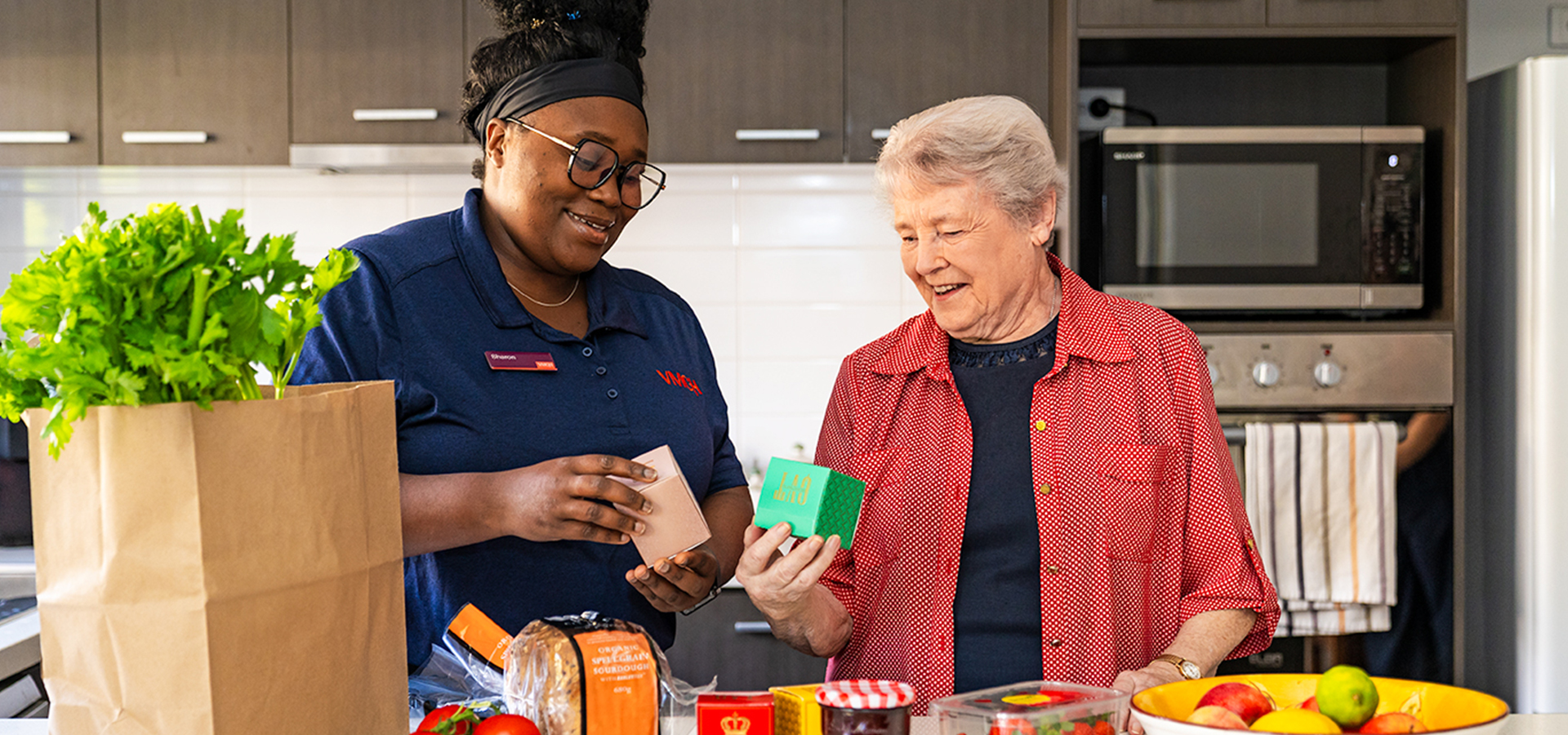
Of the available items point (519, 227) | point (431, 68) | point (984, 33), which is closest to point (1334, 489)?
point (984, 33)

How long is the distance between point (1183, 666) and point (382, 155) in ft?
6.42

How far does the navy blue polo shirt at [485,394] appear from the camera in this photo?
3.72 ft

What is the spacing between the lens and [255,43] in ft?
8.07

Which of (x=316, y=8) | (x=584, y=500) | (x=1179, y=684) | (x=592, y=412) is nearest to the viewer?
(x=1179, y=684)

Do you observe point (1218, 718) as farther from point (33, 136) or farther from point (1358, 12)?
point (33, 136)

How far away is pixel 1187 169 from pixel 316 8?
1.89 m

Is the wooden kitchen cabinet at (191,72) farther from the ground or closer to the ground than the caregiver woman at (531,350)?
farther from the ground

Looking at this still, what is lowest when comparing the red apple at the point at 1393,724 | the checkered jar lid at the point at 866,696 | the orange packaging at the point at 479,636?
the checkered jar lid at the point at 866,696

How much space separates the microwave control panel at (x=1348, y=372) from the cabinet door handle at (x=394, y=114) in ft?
5.61

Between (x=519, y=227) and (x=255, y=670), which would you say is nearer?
(x=255, y=670)

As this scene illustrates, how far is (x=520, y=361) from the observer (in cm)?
118

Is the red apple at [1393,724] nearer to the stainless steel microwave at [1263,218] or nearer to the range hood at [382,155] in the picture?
the stainless steel microwave at [1263,218]

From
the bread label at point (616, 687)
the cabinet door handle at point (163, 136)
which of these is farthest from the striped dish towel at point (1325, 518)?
the cabinet door handle at point (163, 136)

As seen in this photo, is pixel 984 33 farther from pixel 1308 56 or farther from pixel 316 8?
pixel 316 8
